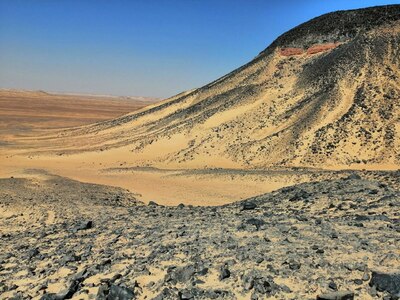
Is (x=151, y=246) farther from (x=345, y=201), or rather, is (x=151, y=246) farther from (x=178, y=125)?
(x=178, y=125)

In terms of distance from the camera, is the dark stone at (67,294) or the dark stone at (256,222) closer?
the dark stone at (67,294)

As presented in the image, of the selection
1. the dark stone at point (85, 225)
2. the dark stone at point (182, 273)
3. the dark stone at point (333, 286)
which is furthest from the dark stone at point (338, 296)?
the dark stone at point (85, 225)

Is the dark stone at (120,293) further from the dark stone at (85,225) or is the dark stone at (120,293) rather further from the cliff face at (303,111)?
the cliff face at (303,111)

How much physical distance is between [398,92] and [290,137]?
23.6 ft

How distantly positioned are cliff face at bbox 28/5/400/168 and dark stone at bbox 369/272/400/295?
15064 mm

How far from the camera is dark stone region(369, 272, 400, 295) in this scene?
17.5 feet

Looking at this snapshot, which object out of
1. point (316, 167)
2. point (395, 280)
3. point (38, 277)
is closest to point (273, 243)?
point (395, 280)

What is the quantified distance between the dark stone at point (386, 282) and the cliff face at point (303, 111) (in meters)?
15.1

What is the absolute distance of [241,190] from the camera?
669 inches

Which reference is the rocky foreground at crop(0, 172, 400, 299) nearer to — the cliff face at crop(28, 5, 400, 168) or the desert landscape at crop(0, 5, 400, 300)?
the desert landscape at crop(0, 5, 400, 300)

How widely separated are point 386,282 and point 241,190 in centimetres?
1160

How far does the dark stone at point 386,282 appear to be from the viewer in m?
5.32

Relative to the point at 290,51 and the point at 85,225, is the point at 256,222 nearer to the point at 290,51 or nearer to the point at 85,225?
the point at 85,225

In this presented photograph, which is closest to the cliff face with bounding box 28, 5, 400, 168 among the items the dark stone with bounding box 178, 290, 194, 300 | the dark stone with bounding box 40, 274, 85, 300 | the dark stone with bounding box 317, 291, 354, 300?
the dark stone with bounding box 317, 291, 354, 300
